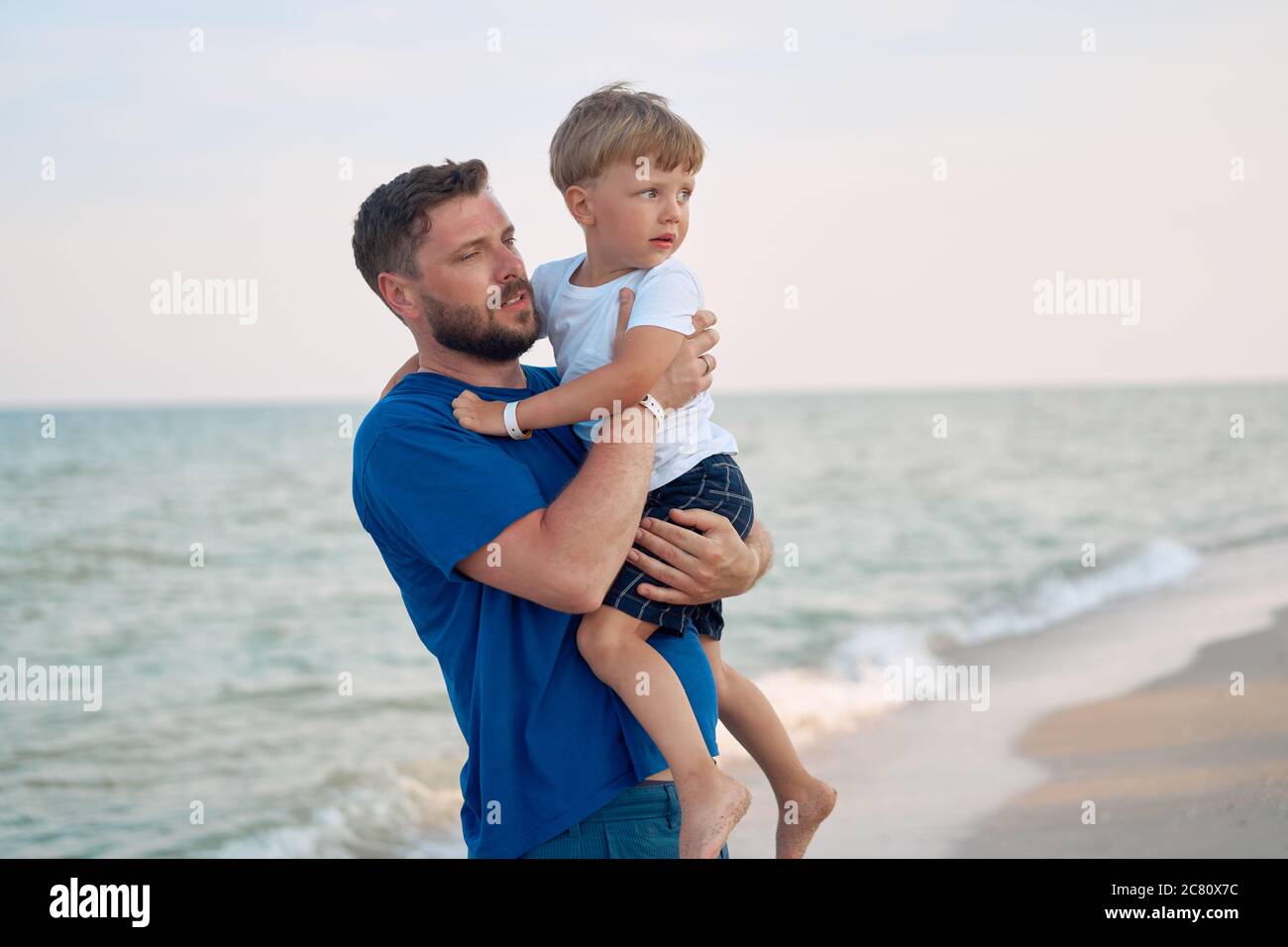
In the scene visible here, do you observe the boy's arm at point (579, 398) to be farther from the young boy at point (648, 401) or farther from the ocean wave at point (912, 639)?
the ocean wave at point (912, 639)

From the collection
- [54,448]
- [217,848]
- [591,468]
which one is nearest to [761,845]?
[217,848]

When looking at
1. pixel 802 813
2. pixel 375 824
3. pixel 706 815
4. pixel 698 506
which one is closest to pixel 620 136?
pixel 698 506

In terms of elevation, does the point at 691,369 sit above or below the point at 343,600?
above

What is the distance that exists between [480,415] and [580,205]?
1.81ft

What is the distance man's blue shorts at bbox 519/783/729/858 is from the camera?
7.70ft

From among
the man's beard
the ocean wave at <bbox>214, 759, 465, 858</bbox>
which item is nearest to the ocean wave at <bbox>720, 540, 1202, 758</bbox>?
the ocean wave at <bbox>214, 759, 465, 858</bbox>

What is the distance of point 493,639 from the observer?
7.75ft

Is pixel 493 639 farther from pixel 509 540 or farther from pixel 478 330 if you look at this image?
pixel 478 330

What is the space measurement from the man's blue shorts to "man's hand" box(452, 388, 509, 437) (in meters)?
0.73

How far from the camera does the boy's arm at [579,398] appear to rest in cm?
239

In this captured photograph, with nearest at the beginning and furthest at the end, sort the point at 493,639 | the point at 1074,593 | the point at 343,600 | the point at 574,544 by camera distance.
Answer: the point at 574,544
the point at 493,639
the point at 1074,593
the point at 343,600

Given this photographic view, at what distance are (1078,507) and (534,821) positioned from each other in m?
15.4

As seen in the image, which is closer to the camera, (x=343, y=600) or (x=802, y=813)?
(x=802, y=813)

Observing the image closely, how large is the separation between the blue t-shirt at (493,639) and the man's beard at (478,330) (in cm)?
10
